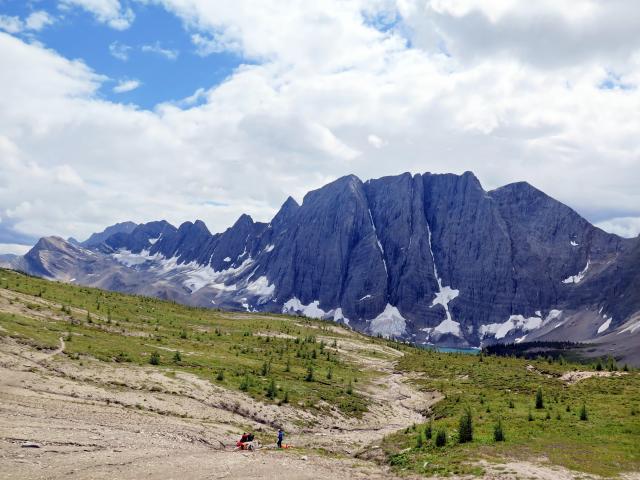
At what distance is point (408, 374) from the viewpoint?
88.4 m

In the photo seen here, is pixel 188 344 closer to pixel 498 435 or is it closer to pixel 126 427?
pixel 126 427

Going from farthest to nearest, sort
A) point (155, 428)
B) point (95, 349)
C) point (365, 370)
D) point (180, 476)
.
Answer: point (365, 370) → point (95, 349) → point (155, 428) → point (180, 476)

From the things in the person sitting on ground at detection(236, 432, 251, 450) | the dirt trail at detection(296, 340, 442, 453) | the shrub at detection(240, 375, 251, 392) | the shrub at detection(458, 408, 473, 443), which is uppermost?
the shrub at detection(458, 408, 473, 443)

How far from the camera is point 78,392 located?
142ft

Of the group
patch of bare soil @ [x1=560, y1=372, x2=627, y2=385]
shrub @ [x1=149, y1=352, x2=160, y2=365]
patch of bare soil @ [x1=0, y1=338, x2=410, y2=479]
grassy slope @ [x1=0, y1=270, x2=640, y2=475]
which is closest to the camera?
patch of bare soil @ [x1=0, y1=338, x2=410, y2=479]

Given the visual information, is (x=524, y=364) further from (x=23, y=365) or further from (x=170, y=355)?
(x=23, y=365)

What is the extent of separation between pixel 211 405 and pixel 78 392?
486 inches

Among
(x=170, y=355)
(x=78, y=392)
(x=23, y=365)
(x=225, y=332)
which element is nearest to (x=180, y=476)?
(x=78, y=392)

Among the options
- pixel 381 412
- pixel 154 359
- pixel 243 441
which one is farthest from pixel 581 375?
pixel 154 359

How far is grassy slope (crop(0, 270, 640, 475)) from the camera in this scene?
36812 mm

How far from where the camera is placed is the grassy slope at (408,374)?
36.8 metres

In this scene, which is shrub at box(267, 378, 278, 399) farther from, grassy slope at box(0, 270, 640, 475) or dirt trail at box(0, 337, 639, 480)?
dirt trail at box(0, 337, 639, 480)

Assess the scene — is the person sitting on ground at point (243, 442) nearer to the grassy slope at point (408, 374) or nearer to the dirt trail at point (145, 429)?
the dirt trail at point (145, 429)

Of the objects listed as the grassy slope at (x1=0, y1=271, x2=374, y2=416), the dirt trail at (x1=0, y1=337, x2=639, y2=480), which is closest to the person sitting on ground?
the dirt trail at (x1=0, y1=337, x2=639, y2=480)
